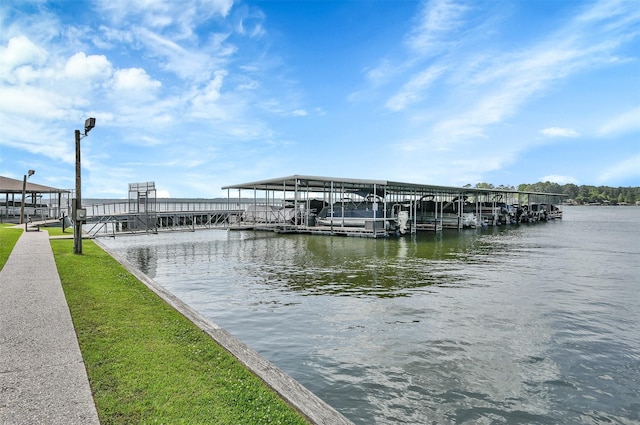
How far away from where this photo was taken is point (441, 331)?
26.2 feet

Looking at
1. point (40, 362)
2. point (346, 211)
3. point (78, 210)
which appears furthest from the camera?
point (346, 211)

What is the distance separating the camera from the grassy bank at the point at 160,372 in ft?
12.2

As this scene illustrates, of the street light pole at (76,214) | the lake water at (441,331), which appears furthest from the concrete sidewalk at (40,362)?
the street light pole at (76,214)

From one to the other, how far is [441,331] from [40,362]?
683cm

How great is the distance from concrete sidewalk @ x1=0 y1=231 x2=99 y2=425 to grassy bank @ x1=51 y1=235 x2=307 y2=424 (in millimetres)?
149

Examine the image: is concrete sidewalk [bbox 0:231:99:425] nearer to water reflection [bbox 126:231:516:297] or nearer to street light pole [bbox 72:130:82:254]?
street light pole [bbox 72:130:82:254]

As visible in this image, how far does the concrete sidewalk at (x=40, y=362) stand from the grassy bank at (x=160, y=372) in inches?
5.9

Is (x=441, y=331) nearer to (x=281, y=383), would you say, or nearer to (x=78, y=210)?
(x=281, y=383)

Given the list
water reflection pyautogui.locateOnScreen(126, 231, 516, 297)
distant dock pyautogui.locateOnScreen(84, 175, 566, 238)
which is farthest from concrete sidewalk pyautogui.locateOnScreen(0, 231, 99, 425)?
distant dock pyautogui.locateOnScreen(84, 175, 566, 238)

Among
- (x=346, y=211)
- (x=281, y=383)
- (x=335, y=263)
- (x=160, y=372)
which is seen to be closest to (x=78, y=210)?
(x=335, y=263)

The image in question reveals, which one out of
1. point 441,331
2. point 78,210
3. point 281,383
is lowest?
point 441,331

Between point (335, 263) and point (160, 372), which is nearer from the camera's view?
point (160, 372)

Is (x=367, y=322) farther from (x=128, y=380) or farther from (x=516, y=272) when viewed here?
(x=516, y=272)

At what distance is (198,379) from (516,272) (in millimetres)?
14250
